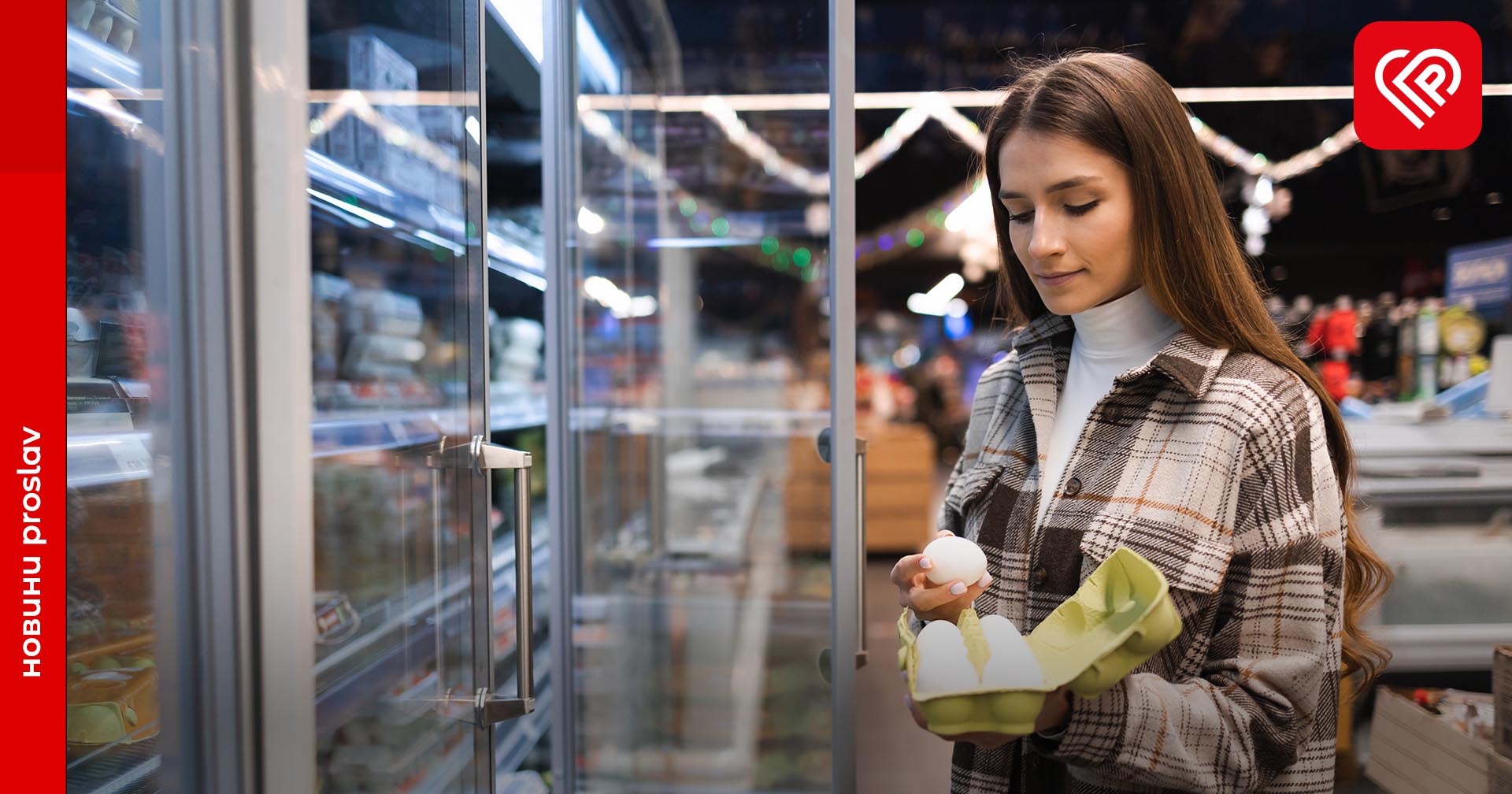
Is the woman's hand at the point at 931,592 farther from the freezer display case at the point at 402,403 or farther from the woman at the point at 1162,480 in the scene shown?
the freezer display case at the point at 402,403

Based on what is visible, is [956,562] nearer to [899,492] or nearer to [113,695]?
[113,695]

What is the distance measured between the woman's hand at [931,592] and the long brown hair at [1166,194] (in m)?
0.42

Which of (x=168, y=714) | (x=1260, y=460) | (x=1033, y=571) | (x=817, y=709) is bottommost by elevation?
(x=817, y=709)

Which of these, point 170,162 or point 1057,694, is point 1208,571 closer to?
point 1057,694

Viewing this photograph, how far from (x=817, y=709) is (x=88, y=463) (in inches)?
94.4

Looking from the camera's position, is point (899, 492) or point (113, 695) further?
point (899, 492)

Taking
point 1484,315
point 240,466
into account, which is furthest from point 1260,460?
point 1484,315

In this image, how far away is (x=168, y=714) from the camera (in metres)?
1.08

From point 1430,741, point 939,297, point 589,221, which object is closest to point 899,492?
point 589,221

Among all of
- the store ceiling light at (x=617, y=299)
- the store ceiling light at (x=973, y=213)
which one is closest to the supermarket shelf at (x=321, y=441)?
the store ceiling light at (x=617, y=299)

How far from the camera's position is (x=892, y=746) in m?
3.64

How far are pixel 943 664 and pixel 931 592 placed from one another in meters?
0.18

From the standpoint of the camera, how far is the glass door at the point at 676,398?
8.60 feet

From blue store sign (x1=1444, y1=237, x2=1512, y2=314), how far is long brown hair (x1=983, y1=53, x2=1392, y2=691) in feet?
5.77
